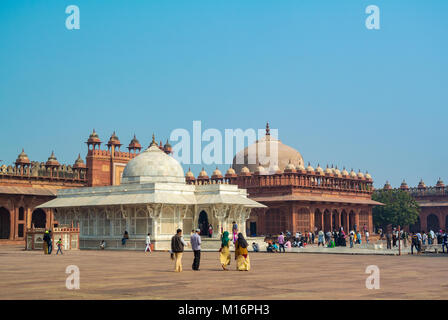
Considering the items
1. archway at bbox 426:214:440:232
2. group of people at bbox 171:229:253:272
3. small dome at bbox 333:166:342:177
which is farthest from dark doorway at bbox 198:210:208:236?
archway at bbox 426:214:440:232

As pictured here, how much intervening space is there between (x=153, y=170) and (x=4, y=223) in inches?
622

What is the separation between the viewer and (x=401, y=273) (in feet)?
46.9

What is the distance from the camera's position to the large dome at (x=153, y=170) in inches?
1462

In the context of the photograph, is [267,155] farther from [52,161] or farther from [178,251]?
[178,251]

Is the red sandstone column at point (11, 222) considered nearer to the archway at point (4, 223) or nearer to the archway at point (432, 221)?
the archway at point (4, 223)

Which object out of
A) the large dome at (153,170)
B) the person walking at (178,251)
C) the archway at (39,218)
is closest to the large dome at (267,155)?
the archway at (39,218)

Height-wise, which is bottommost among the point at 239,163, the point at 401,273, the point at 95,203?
the point at 401,273

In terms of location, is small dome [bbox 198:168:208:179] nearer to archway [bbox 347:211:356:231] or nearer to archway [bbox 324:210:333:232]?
archway [bbox 324:210:333:232]

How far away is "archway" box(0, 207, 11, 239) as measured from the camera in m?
46.0

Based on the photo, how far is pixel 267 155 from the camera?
203 ft

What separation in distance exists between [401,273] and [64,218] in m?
28.6

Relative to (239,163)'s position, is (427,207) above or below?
below
